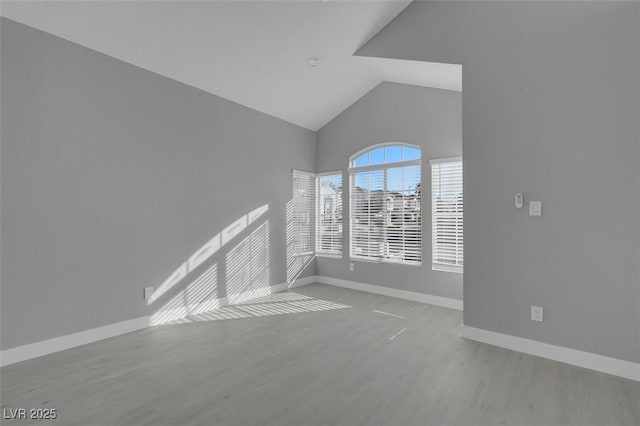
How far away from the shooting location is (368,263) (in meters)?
5.24

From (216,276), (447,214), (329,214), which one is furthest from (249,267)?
(447,214)

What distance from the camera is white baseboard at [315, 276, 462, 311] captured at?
4.31 m

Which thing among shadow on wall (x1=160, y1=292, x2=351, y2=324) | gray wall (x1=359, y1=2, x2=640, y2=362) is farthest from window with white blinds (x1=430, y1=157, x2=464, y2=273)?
shadow on wall (x1=160, y1=292, x2=351, y2=324)

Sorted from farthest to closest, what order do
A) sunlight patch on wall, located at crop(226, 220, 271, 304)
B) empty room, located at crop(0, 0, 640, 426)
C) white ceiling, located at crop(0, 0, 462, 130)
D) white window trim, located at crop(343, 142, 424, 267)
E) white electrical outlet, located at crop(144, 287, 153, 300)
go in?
white window trim, located at crop(343, 142, 424, 267) → sunlight patch on wall, located at crop(226, 220, 271, 304) → white electrical outlet, located at crop(144, 287, 153, 300) → white ceiling, located at crop(0, 0, 462, 130) → empty room, located at crop(0, 0, 640, 426)

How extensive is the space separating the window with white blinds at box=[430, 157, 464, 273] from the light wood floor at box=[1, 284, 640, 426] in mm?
1093

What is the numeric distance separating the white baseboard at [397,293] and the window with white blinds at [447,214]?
442 mm

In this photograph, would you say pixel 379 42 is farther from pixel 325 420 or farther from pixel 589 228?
pixel 325 420

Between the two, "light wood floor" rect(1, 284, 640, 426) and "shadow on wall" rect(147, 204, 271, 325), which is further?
"shadow on wall" rect(147, 204, 271, 325)

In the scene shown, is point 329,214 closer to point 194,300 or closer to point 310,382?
point 194,300

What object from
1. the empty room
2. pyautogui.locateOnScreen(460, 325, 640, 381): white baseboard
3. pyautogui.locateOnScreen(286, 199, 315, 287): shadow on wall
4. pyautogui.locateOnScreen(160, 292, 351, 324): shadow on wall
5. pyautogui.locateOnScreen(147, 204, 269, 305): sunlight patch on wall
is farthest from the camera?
pyautogui.locateOnScreen(286, 199, 315, 287): shadow on wall

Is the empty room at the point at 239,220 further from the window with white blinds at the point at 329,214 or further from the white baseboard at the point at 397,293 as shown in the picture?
the window with white blinds at the point at 329,214

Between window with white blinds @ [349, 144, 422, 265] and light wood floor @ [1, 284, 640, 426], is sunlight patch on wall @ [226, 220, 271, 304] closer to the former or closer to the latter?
light wood floor @ [1, 284, 640, 426]

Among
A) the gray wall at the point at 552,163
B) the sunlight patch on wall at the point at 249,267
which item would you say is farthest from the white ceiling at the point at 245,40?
the sunlight patch on wall at the point at 249,267

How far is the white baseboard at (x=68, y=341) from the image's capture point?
8.71ft
